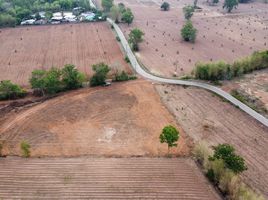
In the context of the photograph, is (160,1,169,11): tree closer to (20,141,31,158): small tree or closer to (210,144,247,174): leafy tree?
(20,141,31,158): small tree

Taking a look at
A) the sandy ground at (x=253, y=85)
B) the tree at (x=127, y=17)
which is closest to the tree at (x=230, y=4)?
the tree at (x=127, y=17)

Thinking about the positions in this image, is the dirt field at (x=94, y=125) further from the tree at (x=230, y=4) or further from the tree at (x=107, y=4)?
the tree at (x=230, y=4)

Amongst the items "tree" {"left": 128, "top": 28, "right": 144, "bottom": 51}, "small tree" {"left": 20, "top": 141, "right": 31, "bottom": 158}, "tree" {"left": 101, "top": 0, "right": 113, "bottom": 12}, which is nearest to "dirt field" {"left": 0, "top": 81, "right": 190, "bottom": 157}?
"small tree" {"left": 20, "top": 141, "right": 31, "bottom": 158}

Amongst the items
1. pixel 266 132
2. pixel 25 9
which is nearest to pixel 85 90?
pixel 266 132

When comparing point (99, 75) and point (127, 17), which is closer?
point (99, 75)

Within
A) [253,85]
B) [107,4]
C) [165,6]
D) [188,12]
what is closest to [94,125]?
[253,85]

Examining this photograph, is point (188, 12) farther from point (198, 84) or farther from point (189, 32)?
point (198, 84)
